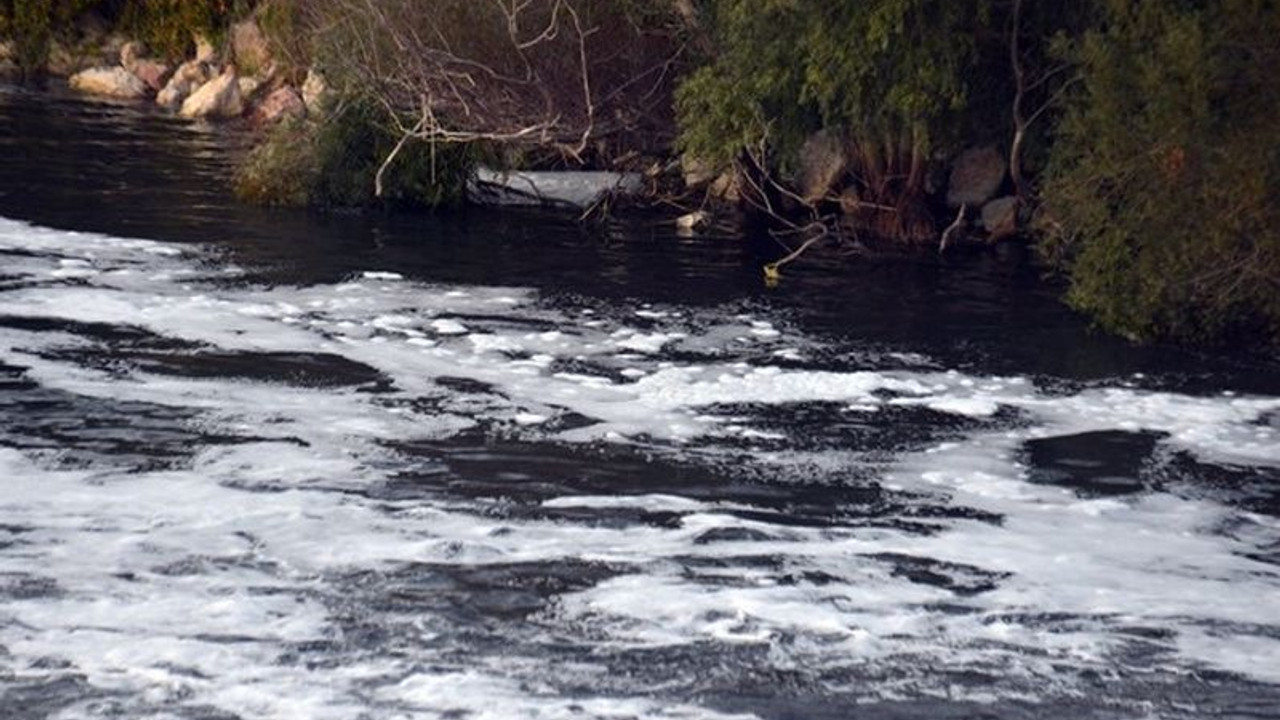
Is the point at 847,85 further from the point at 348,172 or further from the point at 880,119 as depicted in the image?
the point at 348,172

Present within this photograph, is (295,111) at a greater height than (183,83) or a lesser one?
greater

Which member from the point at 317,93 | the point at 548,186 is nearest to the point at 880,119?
the point at 548,186

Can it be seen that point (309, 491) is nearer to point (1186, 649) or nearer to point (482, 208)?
point (1186, 649)

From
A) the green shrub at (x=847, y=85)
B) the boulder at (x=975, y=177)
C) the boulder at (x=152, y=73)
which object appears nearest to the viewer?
the green shrub at (x=847, y=85)

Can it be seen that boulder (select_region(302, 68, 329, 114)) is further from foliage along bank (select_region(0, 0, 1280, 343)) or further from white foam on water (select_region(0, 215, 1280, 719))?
white foam on water (select_region(0, 215, 1280, 719))

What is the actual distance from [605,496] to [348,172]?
12.6 meters

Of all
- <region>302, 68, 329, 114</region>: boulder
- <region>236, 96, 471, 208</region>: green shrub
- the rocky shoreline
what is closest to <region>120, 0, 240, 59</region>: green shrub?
the rocky shoreline

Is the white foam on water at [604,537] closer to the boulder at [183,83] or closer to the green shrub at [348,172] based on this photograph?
the green shrub at [348,172]

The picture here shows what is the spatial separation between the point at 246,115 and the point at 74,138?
5644mm

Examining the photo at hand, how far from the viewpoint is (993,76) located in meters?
20.9

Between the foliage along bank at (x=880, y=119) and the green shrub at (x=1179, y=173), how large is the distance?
23 millimetres

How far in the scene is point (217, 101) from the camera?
35.1m

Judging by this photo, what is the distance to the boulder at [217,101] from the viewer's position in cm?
3491

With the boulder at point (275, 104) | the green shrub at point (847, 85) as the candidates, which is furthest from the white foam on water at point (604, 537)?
the boulder at point (275, 104)
